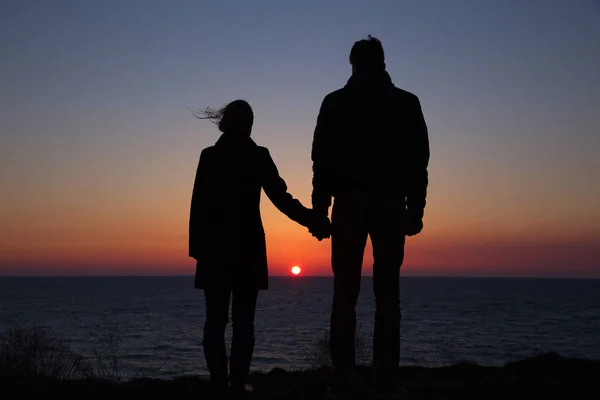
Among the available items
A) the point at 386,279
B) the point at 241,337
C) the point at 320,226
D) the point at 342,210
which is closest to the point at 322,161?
the point at 342,210

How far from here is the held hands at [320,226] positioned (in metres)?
5.22

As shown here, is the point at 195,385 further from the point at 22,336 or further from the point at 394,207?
the point at 22,336

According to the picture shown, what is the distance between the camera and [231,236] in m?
5.18

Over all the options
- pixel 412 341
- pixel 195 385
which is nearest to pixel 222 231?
pixel 195 385

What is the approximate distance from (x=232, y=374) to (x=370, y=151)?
1.94 metres

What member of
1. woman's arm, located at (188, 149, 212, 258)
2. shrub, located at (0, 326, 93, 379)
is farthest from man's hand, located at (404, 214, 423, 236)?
shrub, located at (0, 326, 93, 379)

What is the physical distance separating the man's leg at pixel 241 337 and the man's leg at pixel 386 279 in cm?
93

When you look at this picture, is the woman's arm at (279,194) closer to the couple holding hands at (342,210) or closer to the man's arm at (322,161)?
the couple holding hands at (342,210)

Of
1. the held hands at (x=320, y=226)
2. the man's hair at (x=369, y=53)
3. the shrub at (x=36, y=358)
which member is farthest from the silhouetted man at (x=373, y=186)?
the shrub at (x=36, y=358)

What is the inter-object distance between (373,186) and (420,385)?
1.95m

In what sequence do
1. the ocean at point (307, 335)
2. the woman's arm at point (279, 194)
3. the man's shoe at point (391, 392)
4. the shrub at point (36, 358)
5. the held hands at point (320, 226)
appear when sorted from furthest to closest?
the ocean at point (307, 335) → the shrub at point (36, 358) → the woman's arm at point (279, 194) → the held hands at point (320, 226) → the man's shoe at point (391, 392)

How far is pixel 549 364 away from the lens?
683cm

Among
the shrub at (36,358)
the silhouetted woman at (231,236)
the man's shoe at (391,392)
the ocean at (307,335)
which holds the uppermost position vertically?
the silhouetted woman at (231,236)

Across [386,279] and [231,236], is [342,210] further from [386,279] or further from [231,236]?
[231,236]
